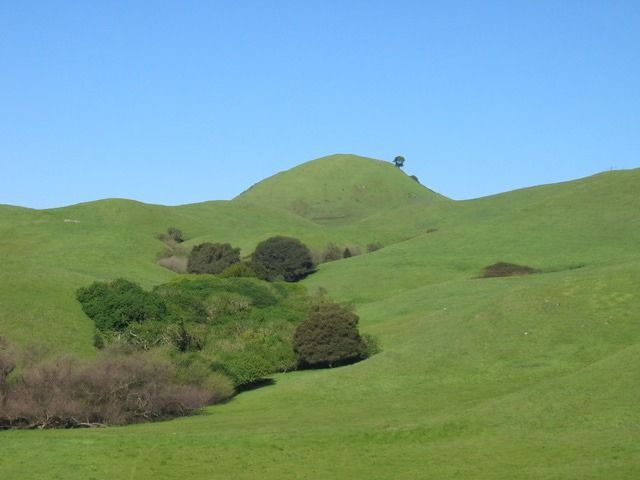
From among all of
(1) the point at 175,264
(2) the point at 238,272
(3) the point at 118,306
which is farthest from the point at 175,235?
(3) the point at 118,306

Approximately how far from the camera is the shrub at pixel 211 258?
121 metres

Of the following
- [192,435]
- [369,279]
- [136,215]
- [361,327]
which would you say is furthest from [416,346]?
[136,215]

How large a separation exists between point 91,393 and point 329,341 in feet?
70.2

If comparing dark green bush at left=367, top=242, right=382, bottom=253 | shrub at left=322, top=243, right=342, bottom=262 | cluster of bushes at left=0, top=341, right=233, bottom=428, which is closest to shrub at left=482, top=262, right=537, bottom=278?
shrub at left=322, top=243, right=342, bottom=262

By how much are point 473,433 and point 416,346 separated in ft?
74.9

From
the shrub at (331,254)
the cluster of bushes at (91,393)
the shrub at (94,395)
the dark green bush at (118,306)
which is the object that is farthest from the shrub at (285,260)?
A: the shrub at (94,395)

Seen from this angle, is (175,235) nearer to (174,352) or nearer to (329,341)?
(329,341)

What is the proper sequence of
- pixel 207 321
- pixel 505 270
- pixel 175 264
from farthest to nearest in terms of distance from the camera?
pixel 175 264
pixel 505 270
pixel 207 321

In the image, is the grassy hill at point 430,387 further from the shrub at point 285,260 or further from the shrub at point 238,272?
the shrub at point 238,272

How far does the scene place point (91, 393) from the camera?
4884cm

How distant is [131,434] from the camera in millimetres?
42281

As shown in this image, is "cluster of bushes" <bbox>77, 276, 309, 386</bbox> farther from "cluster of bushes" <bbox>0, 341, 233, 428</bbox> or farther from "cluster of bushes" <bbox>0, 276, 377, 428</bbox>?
"cluster of bushes" <bbox>0, 341, 233, 428</bbox>

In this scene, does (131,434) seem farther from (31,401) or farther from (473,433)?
(473,433)

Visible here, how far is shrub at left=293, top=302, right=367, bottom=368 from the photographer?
66.3 m
